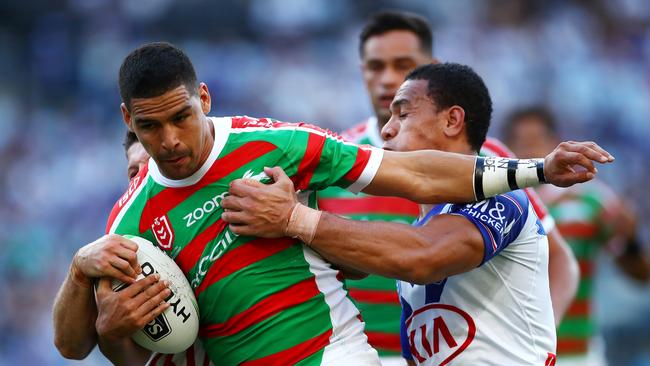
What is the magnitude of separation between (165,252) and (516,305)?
1.41m

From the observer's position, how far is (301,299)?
407 centimetres

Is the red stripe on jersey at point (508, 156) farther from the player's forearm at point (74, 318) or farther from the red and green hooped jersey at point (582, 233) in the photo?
the player's forearm at point (74, 318)

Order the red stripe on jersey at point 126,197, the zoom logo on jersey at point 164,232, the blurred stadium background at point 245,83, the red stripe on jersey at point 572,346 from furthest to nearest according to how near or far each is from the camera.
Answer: the blurred stadium background at point 245,83 < the red stripe on jersey at point 572,346 < the red stripe on jersey at point 126,197 < the zoom logo on jersey at point 164,232

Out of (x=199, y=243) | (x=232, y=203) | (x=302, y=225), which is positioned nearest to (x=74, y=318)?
A: (x=199, y=243)

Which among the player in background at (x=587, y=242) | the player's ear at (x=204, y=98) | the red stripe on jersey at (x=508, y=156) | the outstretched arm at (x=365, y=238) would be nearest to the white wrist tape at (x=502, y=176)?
the outstretched arm at (x=365, y=238)

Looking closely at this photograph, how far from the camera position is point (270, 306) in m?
4.03

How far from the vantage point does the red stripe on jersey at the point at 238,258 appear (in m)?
4.04

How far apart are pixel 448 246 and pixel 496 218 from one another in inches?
9.2

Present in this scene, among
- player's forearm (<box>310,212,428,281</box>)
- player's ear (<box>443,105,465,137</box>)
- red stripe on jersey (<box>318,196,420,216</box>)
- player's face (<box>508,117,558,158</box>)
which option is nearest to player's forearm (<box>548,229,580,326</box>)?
red stripe on jersey (<box>318,196,420,216</box>)

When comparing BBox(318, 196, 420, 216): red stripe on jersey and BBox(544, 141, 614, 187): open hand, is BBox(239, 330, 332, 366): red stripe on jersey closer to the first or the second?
BBox(544, 141, 614, 187): open hand

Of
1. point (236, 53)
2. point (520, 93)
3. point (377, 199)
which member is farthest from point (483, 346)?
point (236, 53)

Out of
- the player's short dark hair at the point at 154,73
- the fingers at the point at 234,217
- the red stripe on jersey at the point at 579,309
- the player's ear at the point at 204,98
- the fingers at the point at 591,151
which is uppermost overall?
the player's short dark hair at the point at 154,73

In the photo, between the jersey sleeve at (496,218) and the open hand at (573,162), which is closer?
the open hand at (573,162)

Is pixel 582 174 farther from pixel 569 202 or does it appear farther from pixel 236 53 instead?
pixel 236 53
